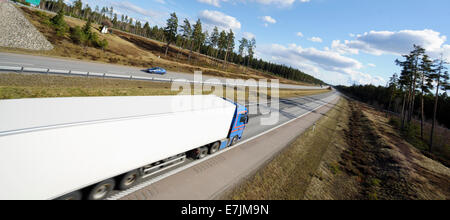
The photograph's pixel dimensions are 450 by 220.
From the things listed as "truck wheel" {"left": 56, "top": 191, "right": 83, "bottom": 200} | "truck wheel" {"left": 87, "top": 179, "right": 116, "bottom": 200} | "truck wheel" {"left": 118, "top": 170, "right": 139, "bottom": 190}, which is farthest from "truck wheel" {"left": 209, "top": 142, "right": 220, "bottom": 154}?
"truck wheel" {"left": 56, "top": 191, "right": 83, "bottom": 200}

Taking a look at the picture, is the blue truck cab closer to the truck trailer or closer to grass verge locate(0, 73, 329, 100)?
the truck trailer

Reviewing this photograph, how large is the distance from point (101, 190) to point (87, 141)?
8.83 ft

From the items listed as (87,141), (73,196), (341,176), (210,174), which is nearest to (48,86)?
(73,196)

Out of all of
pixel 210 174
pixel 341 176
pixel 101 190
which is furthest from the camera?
pixel 341 176

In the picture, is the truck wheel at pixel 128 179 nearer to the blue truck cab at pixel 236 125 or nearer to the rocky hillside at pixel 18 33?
the blue truck cab at pixel 236 125

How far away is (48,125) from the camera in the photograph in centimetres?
439

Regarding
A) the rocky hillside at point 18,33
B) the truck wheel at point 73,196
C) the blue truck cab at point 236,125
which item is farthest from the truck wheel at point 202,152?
the rocky hillside at point 18,33

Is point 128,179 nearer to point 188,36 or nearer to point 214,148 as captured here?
point 214,148

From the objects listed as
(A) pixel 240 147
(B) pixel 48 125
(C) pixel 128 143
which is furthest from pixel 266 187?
(B) pixel 48 125

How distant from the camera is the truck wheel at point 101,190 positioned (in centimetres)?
604

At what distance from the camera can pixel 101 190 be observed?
6430mm

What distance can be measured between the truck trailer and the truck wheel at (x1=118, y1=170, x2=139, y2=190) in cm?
4

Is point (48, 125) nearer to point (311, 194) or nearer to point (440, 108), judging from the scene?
point (311, 194)

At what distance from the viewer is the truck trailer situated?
3.97m
